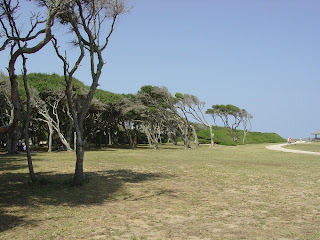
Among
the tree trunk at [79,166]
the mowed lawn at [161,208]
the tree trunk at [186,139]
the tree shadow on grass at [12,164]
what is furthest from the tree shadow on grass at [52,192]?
the tree trunk at [186,139]

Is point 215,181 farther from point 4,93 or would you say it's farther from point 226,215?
point 4,93

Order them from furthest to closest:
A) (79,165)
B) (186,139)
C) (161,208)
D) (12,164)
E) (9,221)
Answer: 1. (186,139)
2. (12,164)
3. (79,165)
4. (161,208)
5. (9,221)

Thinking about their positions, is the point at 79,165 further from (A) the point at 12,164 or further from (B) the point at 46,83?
(B) the point at 46,83

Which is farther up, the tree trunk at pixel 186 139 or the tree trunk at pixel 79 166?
the tree trunk at pixel 186 139

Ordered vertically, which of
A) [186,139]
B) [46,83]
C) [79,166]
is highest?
[46,83]

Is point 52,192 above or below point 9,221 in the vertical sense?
above

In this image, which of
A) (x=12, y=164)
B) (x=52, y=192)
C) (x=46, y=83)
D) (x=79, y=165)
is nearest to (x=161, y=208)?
(x=52, y=192)

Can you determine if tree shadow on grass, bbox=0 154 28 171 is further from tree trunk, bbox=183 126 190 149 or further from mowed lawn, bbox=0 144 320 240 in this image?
tree trunk, bbox=183 126 190 149

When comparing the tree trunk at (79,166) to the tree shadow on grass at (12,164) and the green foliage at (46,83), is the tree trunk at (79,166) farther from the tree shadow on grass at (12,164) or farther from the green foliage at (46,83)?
the green foliage at (46,83)

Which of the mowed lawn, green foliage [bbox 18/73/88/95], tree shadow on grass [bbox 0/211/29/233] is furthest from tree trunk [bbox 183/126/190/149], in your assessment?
tree shadow on grass [bbox 0/211/29/233]

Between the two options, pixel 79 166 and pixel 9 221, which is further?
pixel 79 166

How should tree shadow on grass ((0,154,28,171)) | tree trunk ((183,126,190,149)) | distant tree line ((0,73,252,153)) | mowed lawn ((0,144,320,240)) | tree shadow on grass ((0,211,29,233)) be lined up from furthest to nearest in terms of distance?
tree trunk ((183,126,190,149)) < distant tree line ((0,73,252,153)) < tree shadow on grass ((0,154,28,171)) < tree shadow on grass ((0,211,29,233)) < mowed lawn ((0,144,320,240))

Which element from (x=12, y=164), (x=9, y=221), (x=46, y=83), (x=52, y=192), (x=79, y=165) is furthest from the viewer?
(x=46, y=83)

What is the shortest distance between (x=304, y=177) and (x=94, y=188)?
863 centimetres
